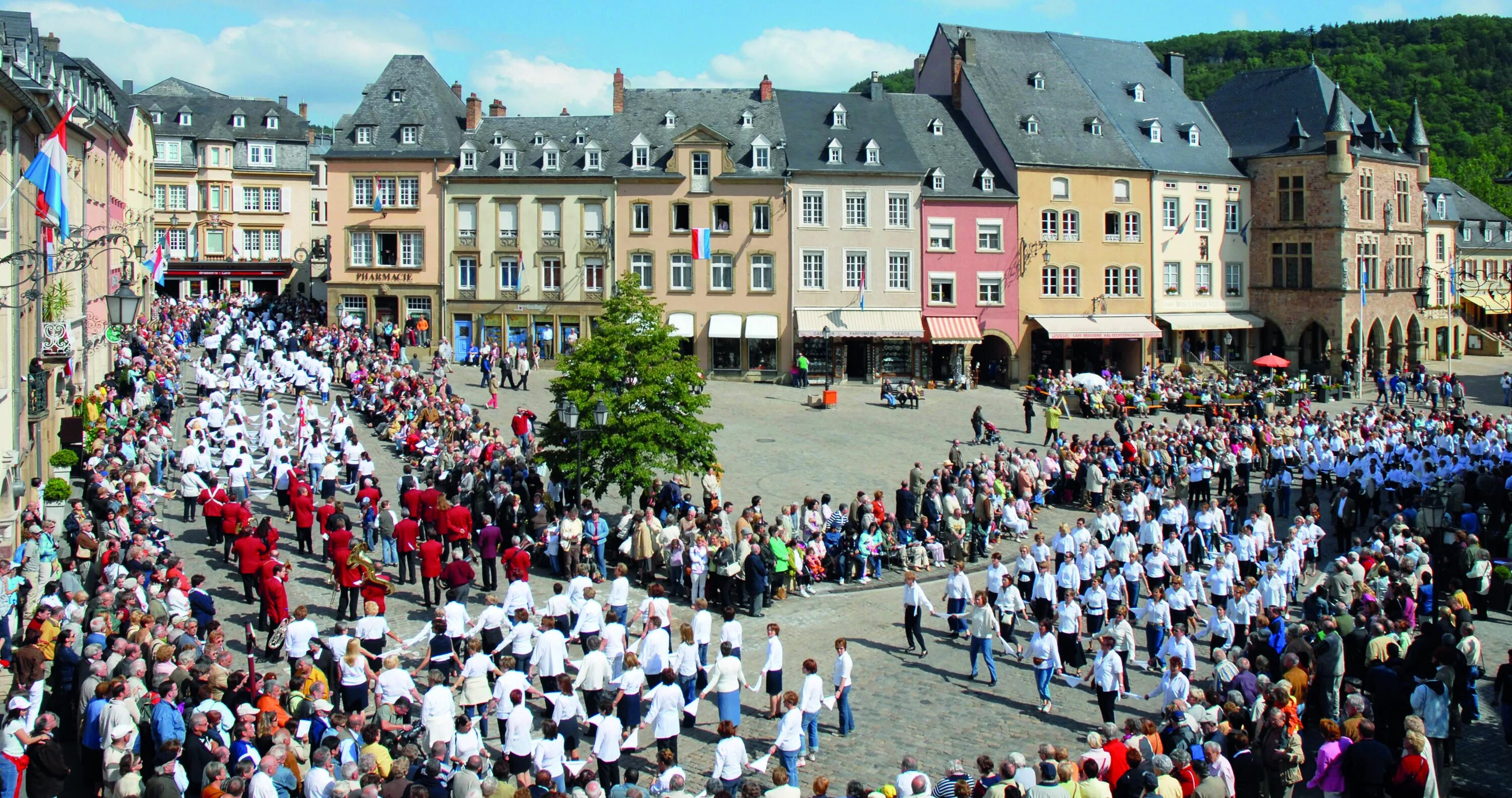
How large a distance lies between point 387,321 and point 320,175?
3271 cm

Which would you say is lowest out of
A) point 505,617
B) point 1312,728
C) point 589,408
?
point 1312,728

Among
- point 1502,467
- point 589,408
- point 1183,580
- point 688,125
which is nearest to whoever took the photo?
point 1183,580

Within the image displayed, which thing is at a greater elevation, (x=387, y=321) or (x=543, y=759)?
(x=387, y=321)

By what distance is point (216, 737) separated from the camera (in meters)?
12.4

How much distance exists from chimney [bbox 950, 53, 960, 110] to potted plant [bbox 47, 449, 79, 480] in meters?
40.2

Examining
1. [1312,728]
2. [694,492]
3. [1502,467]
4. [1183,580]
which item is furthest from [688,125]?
[1312,728]

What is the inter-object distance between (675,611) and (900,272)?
34.0 meters

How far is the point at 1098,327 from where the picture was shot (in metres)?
55.0

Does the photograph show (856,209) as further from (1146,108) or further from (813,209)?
(1146,108)

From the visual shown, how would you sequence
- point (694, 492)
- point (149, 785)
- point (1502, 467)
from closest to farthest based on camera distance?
point (149, 785), point (1502, 467), point (694, 492)

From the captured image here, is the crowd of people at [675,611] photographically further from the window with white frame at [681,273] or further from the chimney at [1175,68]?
the chimney at [1175,68]

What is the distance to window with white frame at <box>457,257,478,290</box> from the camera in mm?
53844

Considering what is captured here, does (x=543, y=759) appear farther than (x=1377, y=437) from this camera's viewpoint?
No

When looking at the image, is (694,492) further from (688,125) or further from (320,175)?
(320,175)
